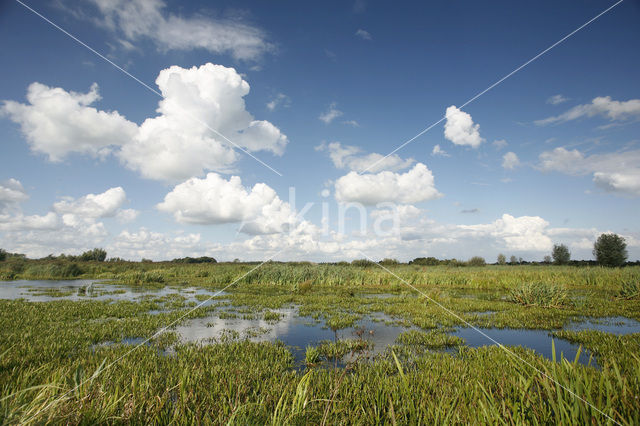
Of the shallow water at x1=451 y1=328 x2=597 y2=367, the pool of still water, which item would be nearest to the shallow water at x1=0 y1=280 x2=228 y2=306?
the pool of still water

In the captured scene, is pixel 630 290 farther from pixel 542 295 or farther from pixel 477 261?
pixel 477 261

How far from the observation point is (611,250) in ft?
274

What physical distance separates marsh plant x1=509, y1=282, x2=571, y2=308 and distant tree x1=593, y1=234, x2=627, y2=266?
92.8 metres

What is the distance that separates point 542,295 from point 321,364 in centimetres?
1771

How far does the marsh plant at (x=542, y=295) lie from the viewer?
59.4 feet

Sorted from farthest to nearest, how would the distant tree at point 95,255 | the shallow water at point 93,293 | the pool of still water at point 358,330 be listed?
the distant tree at point 95,255 → the shallow water at point 93,293 → the pool of still water at point 358,330

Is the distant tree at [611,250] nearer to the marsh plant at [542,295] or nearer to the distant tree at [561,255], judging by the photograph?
the distant tree at [561,255]

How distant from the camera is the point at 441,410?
4.59 metres

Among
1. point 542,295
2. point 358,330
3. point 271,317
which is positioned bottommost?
point 271,317

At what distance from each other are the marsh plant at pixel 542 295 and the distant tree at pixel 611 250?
305 ft

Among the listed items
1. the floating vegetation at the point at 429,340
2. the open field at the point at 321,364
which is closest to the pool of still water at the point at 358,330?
the open field at the point at 321,364

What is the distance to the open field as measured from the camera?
4.00 metres

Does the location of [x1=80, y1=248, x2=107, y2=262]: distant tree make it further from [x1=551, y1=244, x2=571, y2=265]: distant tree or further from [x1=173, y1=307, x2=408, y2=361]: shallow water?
[x1=551, y1=244, x2=571, y2=265]: distant tree

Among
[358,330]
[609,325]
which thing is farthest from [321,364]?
[609,325]
